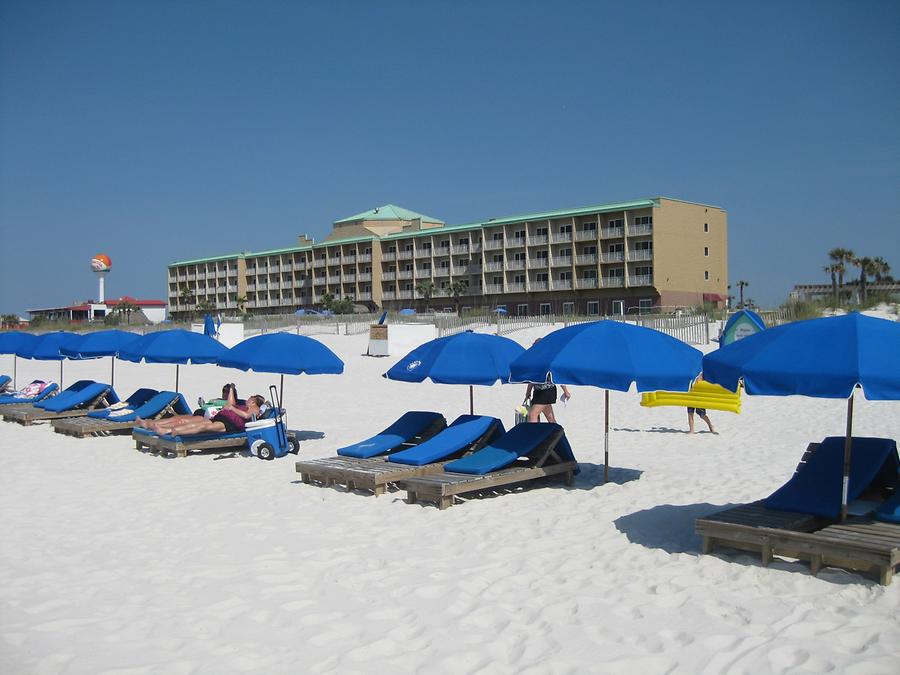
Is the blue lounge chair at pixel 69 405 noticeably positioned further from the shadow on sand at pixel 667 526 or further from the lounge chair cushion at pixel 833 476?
the lounge chair cushion at pixel 833 476

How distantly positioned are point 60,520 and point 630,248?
2275 inches

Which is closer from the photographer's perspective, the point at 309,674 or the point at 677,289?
the point at 309,674

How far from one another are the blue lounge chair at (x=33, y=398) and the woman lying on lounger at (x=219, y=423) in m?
7.54

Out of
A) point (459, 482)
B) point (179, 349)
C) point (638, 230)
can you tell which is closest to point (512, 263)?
point (638, 230)

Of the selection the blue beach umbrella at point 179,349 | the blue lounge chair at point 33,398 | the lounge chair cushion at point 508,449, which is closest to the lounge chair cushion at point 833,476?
the lounge chair cushion at point 508,449

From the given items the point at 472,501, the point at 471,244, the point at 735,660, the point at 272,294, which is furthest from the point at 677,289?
the point at 735,660

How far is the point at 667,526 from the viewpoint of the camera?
7.68 m

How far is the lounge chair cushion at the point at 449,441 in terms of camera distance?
1001 cm

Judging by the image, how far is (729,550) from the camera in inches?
263

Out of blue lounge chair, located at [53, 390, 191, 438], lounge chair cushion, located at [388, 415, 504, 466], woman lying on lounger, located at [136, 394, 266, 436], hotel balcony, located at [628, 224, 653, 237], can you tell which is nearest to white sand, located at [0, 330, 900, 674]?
lounge chair cushion, located at [388, 415, 504, 466]

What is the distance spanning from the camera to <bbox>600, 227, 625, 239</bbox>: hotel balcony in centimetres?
6280

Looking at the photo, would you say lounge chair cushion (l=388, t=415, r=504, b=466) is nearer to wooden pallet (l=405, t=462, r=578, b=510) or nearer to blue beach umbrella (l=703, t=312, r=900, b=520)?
wooden pallet (l=405, t=462, r=578, b=510)

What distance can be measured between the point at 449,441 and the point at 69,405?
1091 cm

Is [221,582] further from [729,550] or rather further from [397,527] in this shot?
[729,550]
